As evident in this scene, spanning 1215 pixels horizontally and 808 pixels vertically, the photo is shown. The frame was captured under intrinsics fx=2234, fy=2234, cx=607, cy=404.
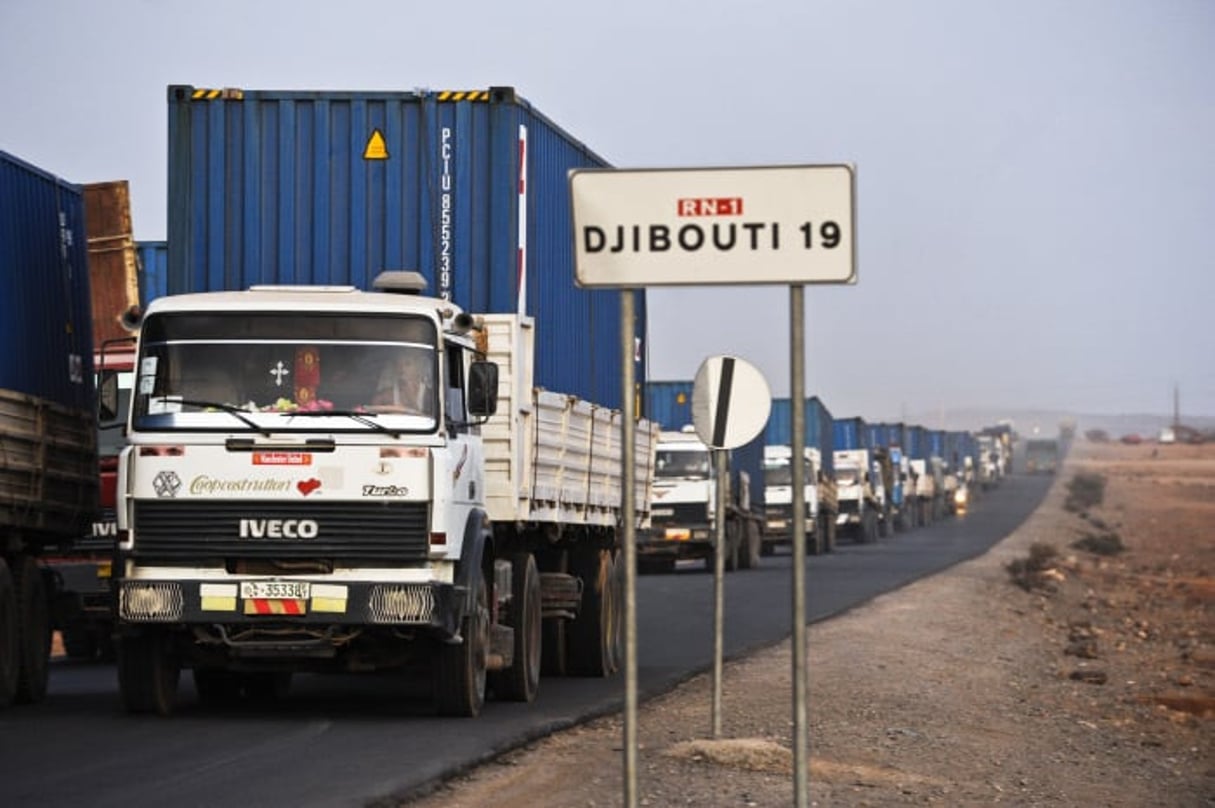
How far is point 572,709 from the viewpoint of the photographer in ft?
51.9

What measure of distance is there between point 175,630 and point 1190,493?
11171cm

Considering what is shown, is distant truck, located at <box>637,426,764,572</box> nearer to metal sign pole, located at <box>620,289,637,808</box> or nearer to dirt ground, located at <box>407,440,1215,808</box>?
dirt ground, located at <box>407,440,1215,808</box>

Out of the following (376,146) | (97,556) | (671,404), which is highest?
(376,146)

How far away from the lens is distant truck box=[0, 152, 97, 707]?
1552 cm

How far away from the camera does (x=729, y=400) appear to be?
1338cm

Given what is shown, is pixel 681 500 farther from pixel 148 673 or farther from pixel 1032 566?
pixel 148 673

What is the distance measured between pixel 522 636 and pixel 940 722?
10.5ft

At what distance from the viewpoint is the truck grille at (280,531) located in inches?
535

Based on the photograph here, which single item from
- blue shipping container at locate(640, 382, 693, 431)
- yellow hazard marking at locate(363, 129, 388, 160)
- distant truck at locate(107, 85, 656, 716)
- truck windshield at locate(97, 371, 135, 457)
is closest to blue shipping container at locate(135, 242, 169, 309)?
truck windshield at locate(97, 371, 135, 457)

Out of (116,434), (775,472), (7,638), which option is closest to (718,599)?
(7,638)

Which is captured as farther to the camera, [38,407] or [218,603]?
[38,407]

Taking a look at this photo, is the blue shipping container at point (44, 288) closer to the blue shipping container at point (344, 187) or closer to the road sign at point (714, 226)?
the blue shipping container at point (344, 187)

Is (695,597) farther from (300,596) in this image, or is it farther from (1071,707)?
(300,596)

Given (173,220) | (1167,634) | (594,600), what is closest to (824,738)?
(594,600)
